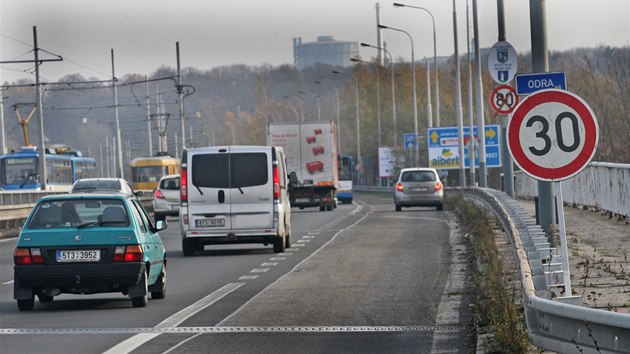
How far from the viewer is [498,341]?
11141mm

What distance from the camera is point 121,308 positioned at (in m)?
16.5

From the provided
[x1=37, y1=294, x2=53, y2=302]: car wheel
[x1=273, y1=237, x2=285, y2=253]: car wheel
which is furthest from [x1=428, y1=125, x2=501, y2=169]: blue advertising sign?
[x1=37, y1=294, x2=53, y2=302]: car wheel

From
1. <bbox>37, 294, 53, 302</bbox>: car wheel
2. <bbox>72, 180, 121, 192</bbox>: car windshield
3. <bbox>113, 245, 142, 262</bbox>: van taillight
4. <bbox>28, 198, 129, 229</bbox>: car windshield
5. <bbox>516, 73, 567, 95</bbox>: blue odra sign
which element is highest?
<bbox>516, 73, 567, 95</bbox>: blue odra sign

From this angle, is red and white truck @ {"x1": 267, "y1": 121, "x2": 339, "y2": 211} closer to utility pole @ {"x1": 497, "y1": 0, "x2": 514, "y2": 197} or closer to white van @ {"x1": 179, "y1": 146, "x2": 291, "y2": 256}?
utility pole @ {"x1": 497, "y1": 0, "x2": 514, "y2": 197}

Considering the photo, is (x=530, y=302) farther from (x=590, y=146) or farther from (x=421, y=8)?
(x=421, y=8)

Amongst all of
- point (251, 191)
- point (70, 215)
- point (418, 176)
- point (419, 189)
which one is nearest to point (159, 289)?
point (70, 215)

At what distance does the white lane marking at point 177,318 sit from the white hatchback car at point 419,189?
109 ft

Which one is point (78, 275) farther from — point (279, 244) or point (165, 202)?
point (165, 202)

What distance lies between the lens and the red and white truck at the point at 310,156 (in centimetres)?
5534

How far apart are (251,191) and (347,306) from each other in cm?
1152

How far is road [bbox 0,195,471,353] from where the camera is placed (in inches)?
496

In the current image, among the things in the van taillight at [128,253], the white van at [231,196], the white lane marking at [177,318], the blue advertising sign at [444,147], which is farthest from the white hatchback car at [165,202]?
the van taillight at [128,253]

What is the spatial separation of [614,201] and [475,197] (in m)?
11.0

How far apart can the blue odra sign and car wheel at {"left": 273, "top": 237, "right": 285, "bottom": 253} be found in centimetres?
1168
